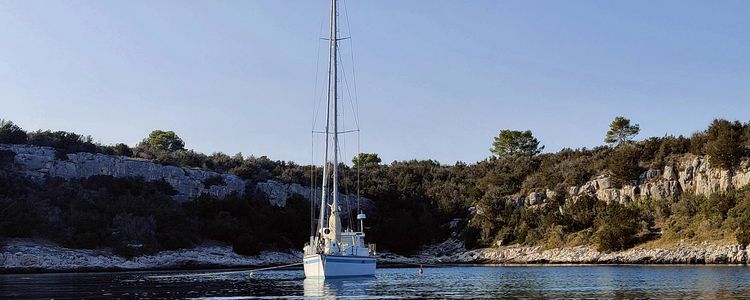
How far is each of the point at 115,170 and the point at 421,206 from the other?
31.9 meters

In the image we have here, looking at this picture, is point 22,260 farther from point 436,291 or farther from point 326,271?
point 436,291

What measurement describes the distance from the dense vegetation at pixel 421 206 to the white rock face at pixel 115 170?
1.42 meters

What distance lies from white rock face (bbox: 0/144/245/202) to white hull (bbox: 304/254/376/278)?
37.1m

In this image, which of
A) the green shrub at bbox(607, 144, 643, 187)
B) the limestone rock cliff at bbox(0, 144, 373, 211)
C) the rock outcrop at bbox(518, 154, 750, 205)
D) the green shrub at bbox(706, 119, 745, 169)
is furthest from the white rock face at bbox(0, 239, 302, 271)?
the green shrub at bbox(706, 119, 745, 169)

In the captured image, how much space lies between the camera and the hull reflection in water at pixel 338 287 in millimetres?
34334

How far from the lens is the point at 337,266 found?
1751 inches

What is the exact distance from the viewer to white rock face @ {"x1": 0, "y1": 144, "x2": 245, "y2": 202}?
2977 inches

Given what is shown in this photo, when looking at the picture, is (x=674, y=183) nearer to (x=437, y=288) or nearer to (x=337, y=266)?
(x=337, y=266)

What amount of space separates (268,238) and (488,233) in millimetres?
20936

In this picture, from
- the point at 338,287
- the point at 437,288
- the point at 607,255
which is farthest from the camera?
the point at 607,255

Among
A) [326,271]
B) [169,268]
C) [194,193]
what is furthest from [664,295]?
[194,193]

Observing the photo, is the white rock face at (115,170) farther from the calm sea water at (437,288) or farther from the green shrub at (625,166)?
the green shrub at (625,166)

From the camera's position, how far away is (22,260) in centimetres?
5909

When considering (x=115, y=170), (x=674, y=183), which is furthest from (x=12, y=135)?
(x=674, y=183)
